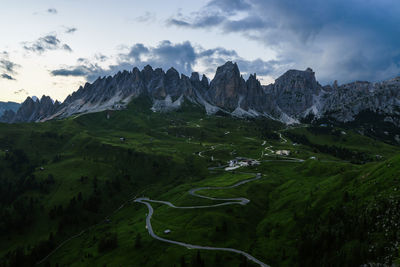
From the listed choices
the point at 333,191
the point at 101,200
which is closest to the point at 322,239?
the point at 333,191

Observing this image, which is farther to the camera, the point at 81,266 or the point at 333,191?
the point at 81,266

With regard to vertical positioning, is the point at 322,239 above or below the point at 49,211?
above

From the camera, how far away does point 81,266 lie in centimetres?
10481

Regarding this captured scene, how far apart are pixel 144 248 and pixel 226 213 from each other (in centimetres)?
3892

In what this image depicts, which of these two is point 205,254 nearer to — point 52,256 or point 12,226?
point 52,256

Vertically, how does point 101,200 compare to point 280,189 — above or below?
below

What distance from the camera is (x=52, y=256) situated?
131250mm

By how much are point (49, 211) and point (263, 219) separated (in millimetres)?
147975

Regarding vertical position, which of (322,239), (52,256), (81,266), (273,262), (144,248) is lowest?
(52,256)

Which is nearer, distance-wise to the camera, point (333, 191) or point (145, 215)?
point (333, 191)

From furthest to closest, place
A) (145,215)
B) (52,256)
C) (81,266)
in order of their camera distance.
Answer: (145,215) → (52,256) → (81,266)

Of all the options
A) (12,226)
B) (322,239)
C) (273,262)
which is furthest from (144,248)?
(12,226)

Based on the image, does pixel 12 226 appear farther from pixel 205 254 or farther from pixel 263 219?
pixel 263 219

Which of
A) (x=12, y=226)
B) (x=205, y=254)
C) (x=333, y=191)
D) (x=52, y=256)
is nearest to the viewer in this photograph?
(x=205, y=254)
